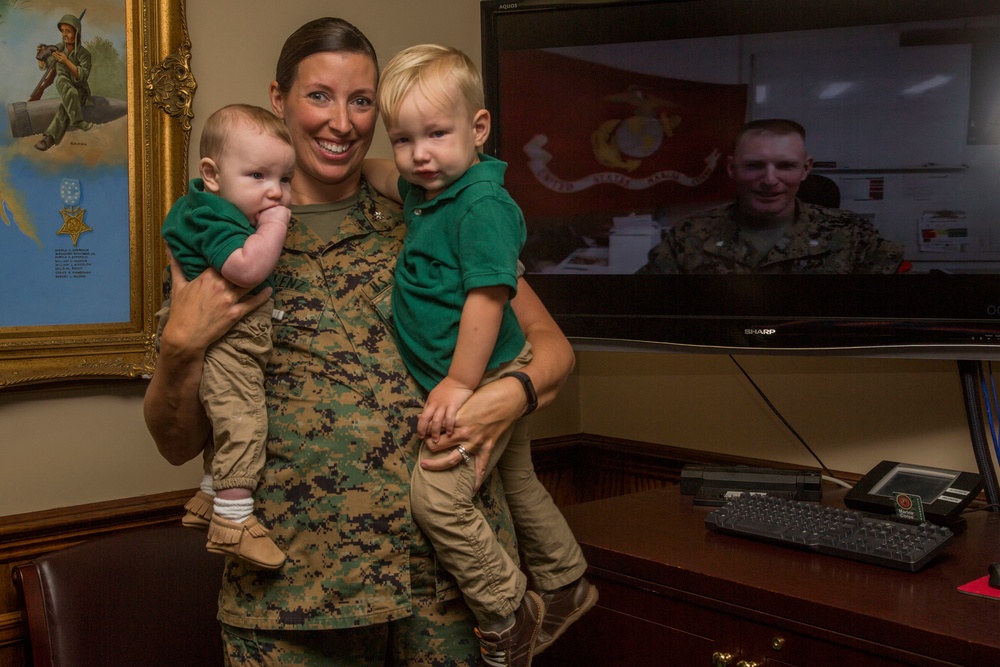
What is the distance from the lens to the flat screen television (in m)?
1.87

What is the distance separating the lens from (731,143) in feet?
6.87

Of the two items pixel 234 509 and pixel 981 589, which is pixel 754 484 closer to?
pixel 981 589

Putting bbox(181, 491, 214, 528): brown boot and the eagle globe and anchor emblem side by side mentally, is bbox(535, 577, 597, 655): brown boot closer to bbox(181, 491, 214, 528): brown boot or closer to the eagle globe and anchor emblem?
bbox(181, 491, 214, 528): brown boot

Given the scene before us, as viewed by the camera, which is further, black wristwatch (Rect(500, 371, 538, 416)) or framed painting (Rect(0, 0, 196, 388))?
framed painting (Rect(0, 0, 196, 388))

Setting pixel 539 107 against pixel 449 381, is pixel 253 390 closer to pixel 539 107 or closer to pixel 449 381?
pixel 449 381

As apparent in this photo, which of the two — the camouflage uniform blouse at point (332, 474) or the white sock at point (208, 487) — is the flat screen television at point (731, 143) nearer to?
the camouflage uniform blouse at point (332, 474)

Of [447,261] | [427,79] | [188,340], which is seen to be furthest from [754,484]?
[188,340]

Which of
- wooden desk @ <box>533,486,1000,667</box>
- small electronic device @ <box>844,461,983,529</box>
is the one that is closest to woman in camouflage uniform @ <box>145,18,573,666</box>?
wooden desk @ <box>533,486,1000,667</box>

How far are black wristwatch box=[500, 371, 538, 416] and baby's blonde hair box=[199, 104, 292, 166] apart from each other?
0.48 m

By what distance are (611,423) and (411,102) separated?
1.72 metres

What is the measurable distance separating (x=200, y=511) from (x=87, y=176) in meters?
0.89

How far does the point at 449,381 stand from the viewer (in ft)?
4.75

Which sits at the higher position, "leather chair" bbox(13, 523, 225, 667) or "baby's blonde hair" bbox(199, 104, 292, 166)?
"baby's blonde hair" bbox(199, 104, 292, 166)

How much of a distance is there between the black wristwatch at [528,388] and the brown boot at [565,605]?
345 millimetres
